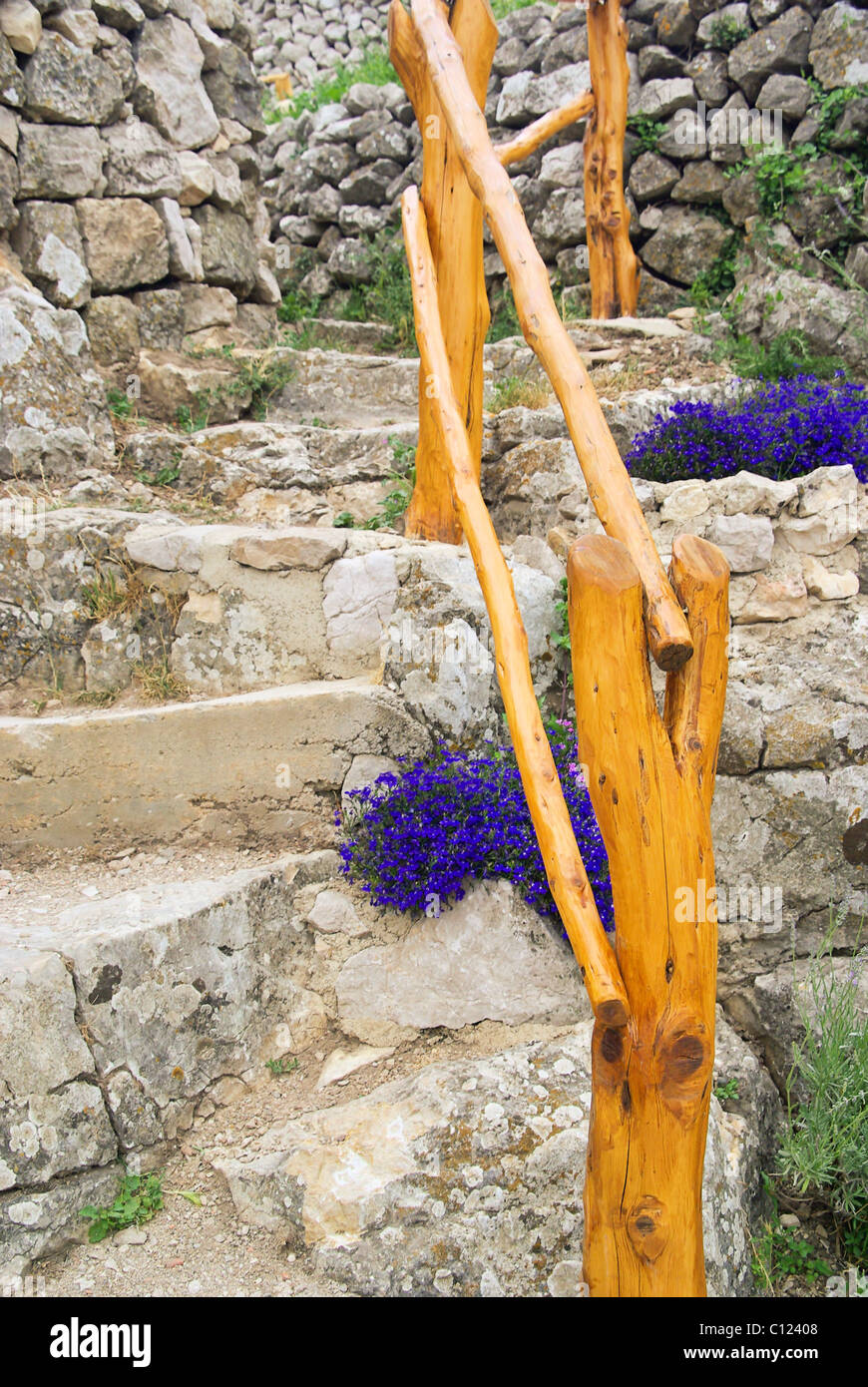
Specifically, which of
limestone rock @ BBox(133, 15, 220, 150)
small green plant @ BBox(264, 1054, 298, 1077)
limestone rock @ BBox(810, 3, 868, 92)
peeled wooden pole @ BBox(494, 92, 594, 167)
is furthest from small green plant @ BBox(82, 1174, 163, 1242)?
limestone rock @ BBox(810, 3, 868, 92)

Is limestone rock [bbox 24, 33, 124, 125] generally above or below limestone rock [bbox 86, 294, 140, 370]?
above

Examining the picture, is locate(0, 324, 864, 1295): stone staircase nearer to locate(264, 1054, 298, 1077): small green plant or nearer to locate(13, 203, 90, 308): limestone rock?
locate(264, 1054, 298, 1077): small green plant

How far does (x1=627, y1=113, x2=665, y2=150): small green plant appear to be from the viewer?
25.5ft

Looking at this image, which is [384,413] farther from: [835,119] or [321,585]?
[835,119]

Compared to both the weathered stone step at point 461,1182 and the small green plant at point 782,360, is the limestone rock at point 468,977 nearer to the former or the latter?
the weathered stone step at point 461,1182

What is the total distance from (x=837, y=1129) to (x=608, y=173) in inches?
266

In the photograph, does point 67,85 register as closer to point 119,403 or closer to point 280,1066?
point 119,403

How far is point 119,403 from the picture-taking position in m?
5.48

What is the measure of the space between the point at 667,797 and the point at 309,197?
8939 millimetres

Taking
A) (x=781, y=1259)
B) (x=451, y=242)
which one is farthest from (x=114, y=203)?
(x=781, y=1259)

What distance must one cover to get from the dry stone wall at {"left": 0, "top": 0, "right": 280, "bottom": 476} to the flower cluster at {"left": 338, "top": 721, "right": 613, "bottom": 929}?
270cm

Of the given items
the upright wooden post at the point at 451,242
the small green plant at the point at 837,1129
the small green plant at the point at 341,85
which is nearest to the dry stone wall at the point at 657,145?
the small green plant at the point at 341,85

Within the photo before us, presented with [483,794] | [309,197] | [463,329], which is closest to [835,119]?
[463,329]

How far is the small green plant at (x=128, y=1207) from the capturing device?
8.91 feet
